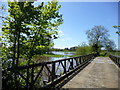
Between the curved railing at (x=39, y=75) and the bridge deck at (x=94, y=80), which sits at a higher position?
the curved railing at (x=39, y=75)

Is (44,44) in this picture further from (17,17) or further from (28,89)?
(28,89)

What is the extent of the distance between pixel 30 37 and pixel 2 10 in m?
1.32

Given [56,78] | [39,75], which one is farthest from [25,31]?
[39,75]

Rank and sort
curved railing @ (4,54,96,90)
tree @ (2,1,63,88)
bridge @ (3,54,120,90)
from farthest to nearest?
tree @ (2,1,63,88) < bridge @ (3,54,120,90) < curved railing @ (4,54,96,90)

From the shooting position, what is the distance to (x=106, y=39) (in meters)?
40.3

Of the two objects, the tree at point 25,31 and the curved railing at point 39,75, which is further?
the tree at point 25,31

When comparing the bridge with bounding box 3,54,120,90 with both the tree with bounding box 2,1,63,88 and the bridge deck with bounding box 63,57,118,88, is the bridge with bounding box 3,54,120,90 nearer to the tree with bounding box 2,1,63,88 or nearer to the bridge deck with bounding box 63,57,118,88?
the bridge deck with bounding box 63,57,118,88

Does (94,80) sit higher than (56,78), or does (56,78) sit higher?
(56,78)

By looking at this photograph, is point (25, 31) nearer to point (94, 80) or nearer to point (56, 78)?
point (56, 78)

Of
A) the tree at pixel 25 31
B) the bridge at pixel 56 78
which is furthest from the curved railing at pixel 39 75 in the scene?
the tree at pixel 25 31

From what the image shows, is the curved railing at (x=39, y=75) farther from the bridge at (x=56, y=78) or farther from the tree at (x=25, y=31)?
the tree at (x=25, y=31)

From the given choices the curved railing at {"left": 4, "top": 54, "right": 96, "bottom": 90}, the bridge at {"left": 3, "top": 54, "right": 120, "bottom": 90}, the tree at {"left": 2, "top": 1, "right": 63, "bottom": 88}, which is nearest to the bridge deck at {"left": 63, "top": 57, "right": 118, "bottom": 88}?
the bridge at {"left": 3, "top": 54, "right": 120, "bottom": 90}

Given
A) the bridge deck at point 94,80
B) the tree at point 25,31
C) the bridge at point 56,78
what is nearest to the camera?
the bridge at point 56,78

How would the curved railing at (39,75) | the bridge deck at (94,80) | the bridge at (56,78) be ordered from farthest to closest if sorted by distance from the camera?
1. the bridge deck at (94,80)
2. the bridge at (56,78)
3. the curved railing at (39,75)
